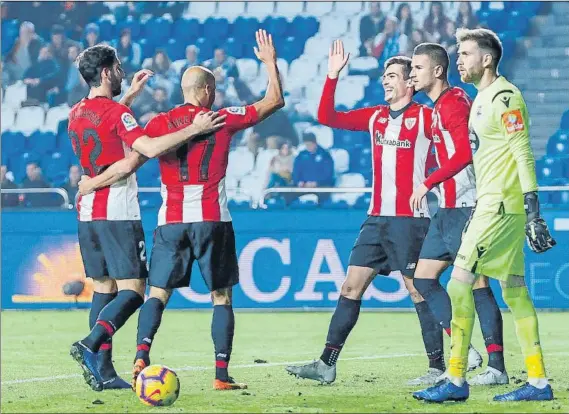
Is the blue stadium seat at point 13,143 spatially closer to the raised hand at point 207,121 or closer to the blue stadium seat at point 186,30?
the blue stadium seat at point 186,30

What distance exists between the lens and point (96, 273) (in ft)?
23.8

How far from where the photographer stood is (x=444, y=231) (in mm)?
7281

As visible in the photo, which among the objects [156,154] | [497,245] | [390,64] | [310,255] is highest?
[390,64]

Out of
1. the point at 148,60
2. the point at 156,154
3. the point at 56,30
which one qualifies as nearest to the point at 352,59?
the point at 148,60

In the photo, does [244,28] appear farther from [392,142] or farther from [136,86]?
[392,142]

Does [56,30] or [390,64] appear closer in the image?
[390,64]

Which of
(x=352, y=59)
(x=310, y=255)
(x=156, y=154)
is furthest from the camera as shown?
(x=352, y=59)

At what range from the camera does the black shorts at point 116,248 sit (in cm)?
707

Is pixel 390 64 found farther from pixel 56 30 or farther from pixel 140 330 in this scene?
pixel 56 30

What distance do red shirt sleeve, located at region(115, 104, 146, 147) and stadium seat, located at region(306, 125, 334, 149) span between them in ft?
32.1

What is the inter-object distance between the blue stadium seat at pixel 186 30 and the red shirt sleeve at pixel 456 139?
1157 centimetres

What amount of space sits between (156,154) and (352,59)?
1114 centimetres

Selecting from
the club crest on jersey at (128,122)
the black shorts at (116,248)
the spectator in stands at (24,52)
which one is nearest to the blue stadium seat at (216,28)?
the spectator in stands at (24,52)

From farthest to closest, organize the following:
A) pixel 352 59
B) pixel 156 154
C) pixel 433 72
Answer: pixel 352 59
pixel 433 72
pixel 156 154
